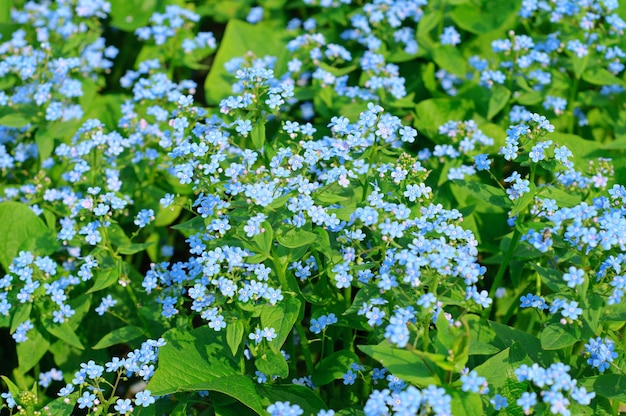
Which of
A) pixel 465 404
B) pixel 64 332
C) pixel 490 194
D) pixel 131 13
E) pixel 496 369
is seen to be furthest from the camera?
pixel 131 13

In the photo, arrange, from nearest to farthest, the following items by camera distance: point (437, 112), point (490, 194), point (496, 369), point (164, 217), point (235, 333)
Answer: point (496, 369), point (235, 333), point (490, 194), point (164, 217), point (437, 112)

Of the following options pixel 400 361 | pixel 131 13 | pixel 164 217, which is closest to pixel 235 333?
pixel 400 361

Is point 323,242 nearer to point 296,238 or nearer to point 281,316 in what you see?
point 296,238

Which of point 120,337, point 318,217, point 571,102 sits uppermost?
point 318,217

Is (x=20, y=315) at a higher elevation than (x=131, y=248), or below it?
below

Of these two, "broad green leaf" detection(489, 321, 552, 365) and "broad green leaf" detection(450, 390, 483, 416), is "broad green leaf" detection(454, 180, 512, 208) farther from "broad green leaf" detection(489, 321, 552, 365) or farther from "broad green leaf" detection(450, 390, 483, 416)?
"broad green leaf" detection(450, 390, 483, 416)

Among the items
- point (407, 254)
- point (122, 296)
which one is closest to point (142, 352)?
point (122, 296)

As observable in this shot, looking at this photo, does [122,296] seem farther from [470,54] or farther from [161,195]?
[470,54]

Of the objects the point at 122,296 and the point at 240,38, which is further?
the point at 240,38
